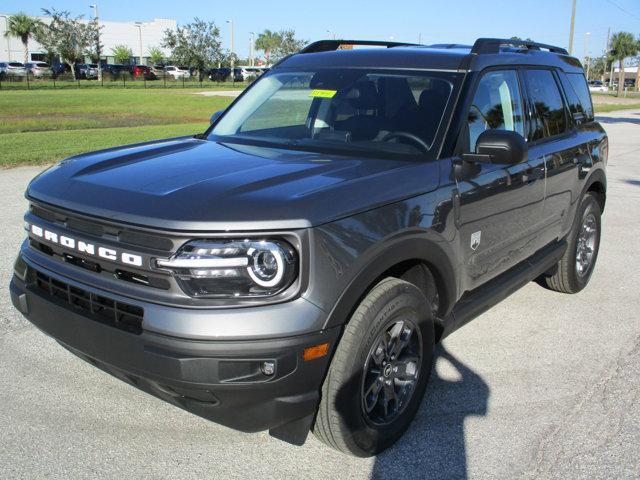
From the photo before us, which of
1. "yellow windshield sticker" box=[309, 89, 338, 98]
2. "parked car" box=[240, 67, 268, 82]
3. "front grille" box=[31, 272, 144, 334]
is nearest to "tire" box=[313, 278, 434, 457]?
"front grille" box=[31, 272, 144, 334]

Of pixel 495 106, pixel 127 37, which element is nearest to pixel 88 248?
pixel 495 106

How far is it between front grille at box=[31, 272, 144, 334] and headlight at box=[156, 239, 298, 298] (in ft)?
0.83

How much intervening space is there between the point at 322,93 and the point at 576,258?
2795 millimetres

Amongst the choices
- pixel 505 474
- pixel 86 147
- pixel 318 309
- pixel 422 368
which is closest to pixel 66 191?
pixel 318 309

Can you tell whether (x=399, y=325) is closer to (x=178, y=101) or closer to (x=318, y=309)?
(x=318, y=309)

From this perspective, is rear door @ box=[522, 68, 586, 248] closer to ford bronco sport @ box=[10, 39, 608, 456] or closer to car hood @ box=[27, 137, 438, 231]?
ford bronco sport @ box=[10, 39, 608, 456]

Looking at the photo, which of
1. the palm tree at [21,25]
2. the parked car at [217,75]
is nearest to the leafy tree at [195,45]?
the parked car at [217,75]

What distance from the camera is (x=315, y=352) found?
2578 millimetres

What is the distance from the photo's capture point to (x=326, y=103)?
3.98 metres

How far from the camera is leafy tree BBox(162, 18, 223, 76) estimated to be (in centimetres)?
6044

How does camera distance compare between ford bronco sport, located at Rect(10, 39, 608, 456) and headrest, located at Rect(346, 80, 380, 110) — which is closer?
ford bronco sport, located at Rect(10, 39, 608, 456)

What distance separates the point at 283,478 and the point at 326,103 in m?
2.21

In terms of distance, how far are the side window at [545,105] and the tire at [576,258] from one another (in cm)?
84

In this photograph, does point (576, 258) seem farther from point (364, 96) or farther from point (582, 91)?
point (364, 96)
